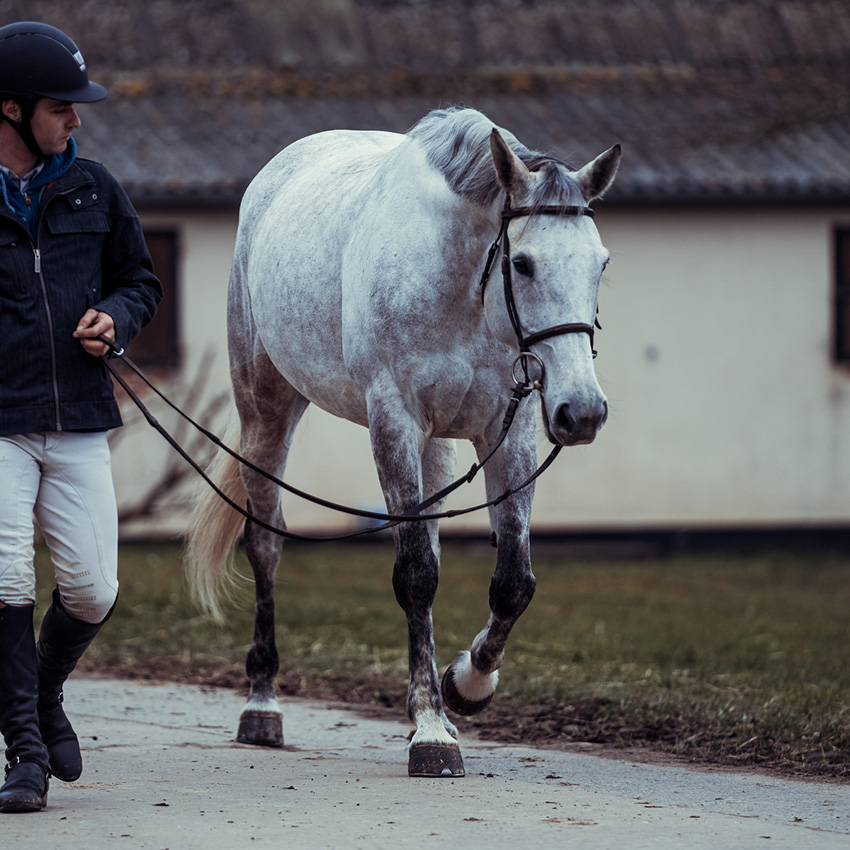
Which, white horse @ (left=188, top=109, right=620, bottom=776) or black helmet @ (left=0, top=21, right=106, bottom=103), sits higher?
black helmet @ (left=0, top=21, right=106, bottom=103)

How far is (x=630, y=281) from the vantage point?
50.2 feet

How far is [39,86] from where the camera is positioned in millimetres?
4316

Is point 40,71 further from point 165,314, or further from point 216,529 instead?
point 165,314

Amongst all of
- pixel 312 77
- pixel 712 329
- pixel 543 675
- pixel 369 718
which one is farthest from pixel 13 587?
pixel 312 77

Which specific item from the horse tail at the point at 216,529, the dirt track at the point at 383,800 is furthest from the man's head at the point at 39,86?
the horse tail at the point at 216,529

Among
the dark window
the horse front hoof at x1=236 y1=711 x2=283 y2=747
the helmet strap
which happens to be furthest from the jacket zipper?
the dark window

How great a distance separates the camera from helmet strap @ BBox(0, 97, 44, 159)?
4348 millimetres

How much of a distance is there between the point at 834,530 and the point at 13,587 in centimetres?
1246

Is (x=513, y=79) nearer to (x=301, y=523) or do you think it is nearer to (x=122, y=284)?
(x=301, y=523)

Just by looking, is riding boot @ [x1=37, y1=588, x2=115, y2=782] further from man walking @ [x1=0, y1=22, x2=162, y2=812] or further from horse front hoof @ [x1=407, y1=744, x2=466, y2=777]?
horse front hoof @ [x1=407, y1=744, x2=466, y2=777]

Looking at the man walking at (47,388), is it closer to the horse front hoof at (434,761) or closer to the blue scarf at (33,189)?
the blue scarf at (33,189)

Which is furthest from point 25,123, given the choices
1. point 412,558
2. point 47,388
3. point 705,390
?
point 705,390

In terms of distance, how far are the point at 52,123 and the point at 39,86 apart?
11 cm

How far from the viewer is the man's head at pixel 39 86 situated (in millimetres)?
4316
